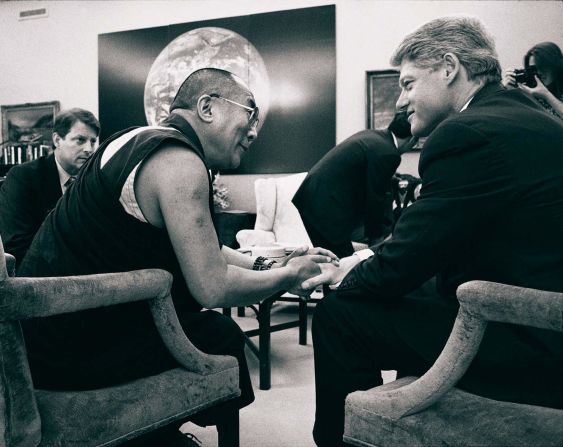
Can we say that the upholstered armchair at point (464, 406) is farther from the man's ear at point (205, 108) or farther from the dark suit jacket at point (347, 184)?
the dark suit jacket at point (347, 184)

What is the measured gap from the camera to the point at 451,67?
1542 mm

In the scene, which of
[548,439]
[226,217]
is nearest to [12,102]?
[226,217]

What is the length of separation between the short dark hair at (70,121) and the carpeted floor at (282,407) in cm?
170

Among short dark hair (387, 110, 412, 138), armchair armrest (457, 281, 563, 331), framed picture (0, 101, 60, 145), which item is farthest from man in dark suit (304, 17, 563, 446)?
framed picture (0, 101, 60, 145)

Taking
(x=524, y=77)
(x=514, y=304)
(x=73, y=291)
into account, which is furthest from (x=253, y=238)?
(x=514, y=304)

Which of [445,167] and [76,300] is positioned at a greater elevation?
[445,167]

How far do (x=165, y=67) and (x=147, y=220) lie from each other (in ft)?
15.7

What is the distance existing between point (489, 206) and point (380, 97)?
4078 mm

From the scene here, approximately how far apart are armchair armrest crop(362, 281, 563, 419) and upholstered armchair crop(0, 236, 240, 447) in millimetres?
490

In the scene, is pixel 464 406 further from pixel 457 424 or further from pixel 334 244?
pixel 334 244

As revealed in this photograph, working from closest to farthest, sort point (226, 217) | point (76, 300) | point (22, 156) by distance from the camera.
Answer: point (76, 300) → point (226, 217) → point (22, 156)

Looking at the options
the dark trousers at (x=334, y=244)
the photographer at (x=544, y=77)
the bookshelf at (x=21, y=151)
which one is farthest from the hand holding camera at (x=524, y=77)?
the bookshelf at (x=21, y=151)

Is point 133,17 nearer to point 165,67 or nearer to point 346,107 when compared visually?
point 165,67

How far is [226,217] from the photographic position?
4.95m
